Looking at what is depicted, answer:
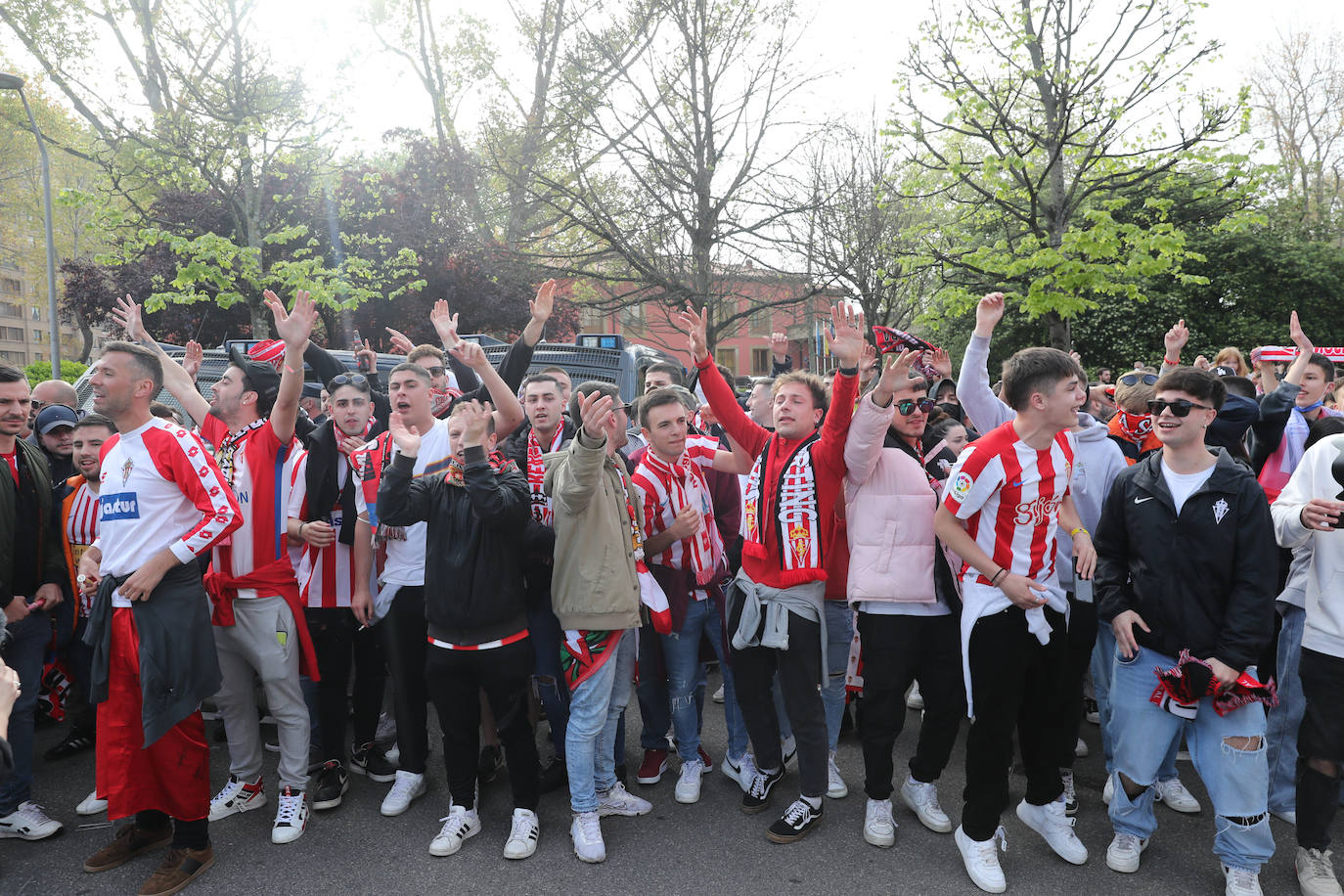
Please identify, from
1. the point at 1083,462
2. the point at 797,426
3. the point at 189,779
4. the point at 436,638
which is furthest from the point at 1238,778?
the point at 189,779

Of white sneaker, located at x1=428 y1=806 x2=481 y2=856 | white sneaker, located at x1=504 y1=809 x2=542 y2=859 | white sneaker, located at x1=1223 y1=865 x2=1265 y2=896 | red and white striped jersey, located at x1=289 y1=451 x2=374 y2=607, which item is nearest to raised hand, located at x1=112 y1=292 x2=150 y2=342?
red and white striped jersey, located at x1=289 y1=451 x2=374 y2=607

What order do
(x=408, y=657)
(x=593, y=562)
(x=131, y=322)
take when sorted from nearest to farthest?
(x=593, y=562), (x=408, y=657), (x=131, y=322)

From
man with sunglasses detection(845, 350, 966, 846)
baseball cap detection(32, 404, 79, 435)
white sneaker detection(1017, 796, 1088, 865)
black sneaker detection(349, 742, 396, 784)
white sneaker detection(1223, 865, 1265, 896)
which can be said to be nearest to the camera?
white sneaker detection(1223, 865, 1265, 896)

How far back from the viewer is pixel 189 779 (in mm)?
3305

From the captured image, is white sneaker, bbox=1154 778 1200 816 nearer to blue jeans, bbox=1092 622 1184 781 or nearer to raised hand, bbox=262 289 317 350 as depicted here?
blue jeans, bbox=1092 622 1184 781

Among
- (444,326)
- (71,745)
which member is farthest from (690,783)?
(71,745)

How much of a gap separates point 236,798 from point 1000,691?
352 cm

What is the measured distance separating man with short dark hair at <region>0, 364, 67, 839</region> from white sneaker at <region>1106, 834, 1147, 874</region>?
458 centimetres

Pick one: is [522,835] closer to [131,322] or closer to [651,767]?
[651,767]

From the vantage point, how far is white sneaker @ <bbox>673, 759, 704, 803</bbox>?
Result: 3.88 metres

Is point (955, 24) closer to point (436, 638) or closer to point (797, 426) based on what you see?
point (797, 426)

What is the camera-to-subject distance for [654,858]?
338cm

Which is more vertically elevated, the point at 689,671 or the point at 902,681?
the point at 902,681

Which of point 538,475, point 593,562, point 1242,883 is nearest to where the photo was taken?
point 1242,883
